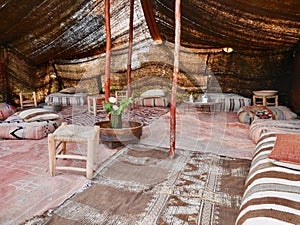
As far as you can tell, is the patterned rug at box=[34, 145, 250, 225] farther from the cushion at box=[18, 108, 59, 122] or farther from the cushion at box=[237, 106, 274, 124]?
the cushion at box=[237, 106, 274, 124]

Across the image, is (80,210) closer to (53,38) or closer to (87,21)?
(87,21)

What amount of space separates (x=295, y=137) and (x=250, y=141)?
63.5 inches

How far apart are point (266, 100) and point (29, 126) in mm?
4875

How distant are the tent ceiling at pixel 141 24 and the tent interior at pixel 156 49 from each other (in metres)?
0.02

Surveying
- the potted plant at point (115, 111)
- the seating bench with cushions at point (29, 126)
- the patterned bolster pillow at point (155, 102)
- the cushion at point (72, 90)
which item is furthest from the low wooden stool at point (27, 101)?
the potted plant at point (115, 111)

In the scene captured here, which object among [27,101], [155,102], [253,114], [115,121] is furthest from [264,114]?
[27,101]

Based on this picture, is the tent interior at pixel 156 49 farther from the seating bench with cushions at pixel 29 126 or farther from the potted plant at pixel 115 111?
the potted plant at pixel 115 111

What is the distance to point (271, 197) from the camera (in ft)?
3.70

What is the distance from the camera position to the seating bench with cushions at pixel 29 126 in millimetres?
3191

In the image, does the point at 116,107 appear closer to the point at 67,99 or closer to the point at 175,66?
the point at 175,66

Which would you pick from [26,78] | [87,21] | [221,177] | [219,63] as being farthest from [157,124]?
[26,78]

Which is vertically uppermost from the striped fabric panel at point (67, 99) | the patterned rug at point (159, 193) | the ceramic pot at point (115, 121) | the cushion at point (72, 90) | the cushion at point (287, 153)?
the cushion at point (72, 90)

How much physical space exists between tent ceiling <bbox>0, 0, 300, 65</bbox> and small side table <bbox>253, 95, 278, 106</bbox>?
1.08 meters

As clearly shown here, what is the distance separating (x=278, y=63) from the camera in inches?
204
